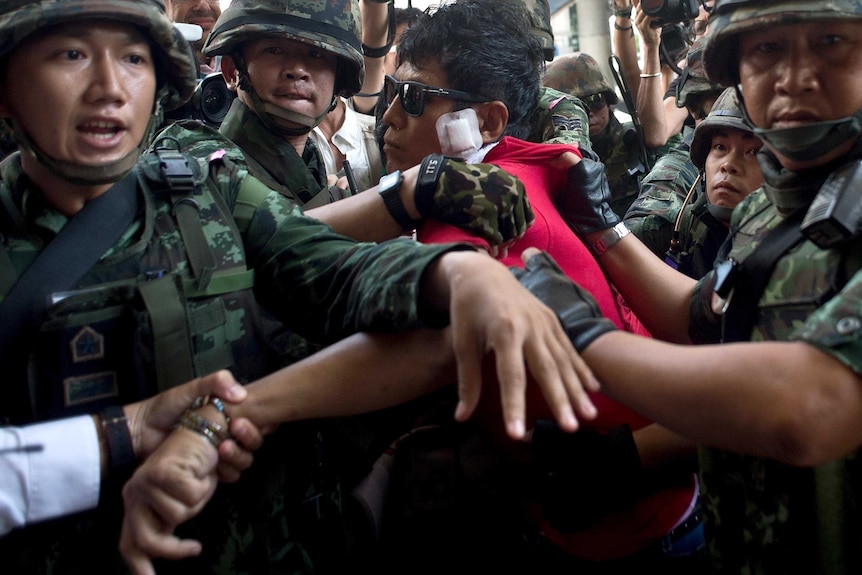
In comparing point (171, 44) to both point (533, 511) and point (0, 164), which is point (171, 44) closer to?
point (0, 164)

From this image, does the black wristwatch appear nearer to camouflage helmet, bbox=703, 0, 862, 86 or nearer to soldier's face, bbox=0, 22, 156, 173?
soldier's face, bbox=0, 22, 156, 173

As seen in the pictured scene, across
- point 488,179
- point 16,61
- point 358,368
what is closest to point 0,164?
point 16,61

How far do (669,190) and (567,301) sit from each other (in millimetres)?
2733

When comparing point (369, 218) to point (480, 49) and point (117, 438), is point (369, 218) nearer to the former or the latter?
point (480, 49)

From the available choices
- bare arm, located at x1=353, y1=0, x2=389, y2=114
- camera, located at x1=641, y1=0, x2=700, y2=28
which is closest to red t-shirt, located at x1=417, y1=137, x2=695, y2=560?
bare arm, located at x1=353, y1=0, x2=389, y2=114

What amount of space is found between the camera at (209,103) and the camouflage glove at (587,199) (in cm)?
182

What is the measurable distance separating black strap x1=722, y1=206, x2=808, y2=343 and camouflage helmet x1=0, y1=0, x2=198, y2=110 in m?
1.66

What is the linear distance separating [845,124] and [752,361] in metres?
0.76

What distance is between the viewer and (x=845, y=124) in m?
1.84

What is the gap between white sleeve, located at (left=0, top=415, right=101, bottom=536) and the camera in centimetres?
161

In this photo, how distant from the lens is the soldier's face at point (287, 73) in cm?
314

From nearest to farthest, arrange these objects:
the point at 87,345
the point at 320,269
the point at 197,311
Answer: the point at 87,345
the point at 197,311
the point at 320,269

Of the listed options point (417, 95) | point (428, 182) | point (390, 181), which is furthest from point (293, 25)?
point (428, 182)

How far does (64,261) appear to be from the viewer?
1815 mm
